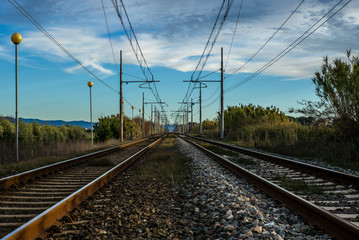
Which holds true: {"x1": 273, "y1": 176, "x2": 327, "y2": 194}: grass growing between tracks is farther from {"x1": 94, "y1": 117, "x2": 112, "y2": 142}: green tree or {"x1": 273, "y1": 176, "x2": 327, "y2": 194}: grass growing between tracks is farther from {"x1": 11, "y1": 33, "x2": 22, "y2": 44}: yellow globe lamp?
{"x1": 94, "y1": 117, "x2": 112, "y2": 142}: green tree

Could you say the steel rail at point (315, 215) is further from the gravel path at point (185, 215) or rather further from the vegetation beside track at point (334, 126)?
the vegetation beside track at point (334, 126)

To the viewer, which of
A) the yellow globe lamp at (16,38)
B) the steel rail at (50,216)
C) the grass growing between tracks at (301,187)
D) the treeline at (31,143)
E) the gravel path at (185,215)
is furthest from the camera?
the treeline at (31,143)

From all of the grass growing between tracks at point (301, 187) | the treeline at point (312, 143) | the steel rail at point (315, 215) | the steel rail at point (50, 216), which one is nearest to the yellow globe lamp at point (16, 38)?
the steel rail at point (50, 216)

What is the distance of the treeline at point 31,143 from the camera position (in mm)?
13720

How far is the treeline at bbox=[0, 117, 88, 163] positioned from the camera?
1372 centimetres

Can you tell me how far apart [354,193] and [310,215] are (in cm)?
259

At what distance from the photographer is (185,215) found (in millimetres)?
5023

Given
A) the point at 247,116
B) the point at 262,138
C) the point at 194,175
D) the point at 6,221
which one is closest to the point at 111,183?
the point at 194,175

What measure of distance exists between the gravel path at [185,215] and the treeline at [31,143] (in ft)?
27.5

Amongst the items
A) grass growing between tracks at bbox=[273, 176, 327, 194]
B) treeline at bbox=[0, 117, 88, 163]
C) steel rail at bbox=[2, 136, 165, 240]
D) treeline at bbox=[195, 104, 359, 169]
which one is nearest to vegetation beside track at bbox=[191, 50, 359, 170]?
treeline at bbox=[195, 104, 359, 169]

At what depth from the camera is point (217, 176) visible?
26.7ft

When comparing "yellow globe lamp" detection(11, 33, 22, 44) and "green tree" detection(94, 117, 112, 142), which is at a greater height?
"yellow globe lamp" detection(11, 33, 22, 44)

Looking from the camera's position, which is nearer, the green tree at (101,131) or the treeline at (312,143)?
the treeline at (312,143)

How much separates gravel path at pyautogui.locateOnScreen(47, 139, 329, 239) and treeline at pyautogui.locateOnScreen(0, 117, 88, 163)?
8.38 meters
